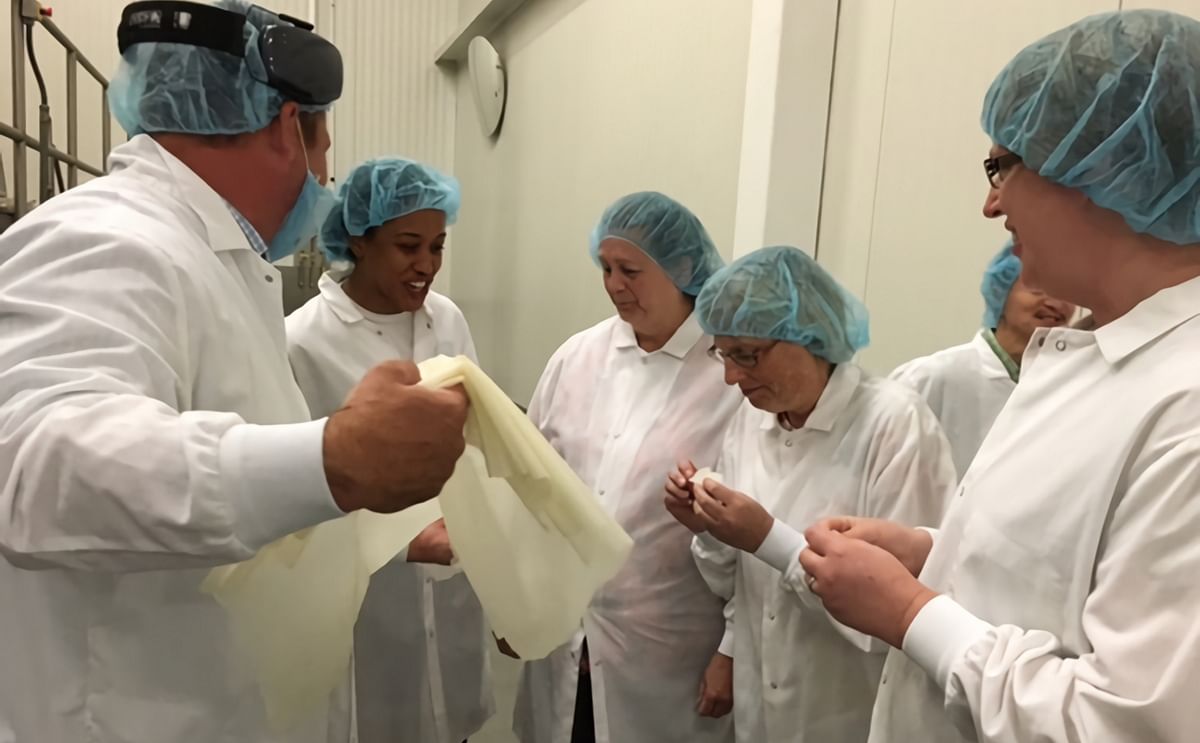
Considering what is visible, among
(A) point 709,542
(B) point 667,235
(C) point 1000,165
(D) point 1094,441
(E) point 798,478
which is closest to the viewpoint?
(D) point 1094,441

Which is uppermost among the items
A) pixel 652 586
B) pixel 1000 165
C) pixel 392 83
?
pixel 392 83

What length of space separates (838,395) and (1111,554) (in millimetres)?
772

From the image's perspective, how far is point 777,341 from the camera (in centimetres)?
154

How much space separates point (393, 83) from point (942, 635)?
5216 millimetres

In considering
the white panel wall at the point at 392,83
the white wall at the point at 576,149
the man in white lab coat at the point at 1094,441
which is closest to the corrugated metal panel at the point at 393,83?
the white panel wall at the point at 392,83

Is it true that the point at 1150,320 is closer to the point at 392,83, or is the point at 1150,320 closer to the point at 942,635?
the point at 942,635

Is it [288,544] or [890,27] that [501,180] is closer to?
[890,27]

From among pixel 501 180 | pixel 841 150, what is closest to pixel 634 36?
pixel 841 150

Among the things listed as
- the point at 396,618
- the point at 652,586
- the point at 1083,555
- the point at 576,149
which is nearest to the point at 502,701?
the point at 396,618

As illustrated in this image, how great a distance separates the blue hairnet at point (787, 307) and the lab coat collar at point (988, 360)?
0.42m

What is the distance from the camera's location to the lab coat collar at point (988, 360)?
1827 millimetres

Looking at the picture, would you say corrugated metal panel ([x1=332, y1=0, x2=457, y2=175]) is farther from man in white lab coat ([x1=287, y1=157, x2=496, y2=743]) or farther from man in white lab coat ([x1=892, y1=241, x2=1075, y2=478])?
man in white lab coat ([x1=892, y1=241, x2=1075, y2=478])

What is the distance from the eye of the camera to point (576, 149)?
149 inches

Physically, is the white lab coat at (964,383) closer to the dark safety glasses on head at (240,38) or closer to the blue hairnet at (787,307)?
the blue hairnet at (787,307)
